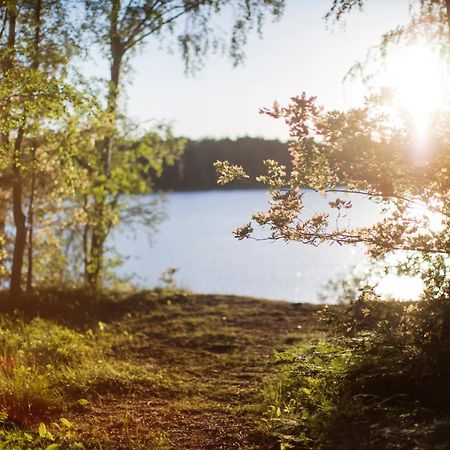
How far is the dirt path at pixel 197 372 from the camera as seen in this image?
18.4 ft

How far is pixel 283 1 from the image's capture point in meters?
10.2

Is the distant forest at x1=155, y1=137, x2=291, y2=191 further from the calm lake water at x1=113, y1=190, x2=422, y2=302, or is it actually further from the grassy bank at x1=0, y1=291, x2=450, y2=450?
the grassy bank at x1=0, y1=291, x2=450, y2=450

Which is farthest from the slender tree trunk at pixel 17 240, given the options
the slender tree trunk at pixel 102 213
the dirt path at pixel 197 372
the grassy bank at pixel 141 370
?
the dirt path at pixel 197 372

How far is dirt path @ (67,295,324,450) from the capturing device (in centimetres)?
560

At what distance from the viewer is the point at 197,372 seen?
A: 8.17 metres

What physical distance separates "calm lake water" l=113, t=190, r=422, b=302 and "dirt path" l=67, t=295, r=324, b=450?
10700 millimetres

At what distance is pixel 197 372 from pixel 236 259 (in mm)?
27098

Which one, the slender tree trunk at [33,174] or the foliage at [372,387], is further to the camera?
the slender tree trunk at [33,174]

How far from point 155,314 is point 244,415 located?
575cm

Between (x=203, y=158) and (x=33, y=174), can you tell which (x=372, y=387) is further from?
(x=203, y=158)

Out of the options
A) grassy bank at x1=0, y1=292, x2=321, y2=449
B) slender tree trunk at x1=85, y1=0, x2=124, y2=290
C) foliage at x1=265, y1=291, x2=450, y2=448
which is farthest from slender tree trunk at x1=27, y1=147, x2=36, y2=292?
foliage at x1=265, y1=291, x2=450, y2=448

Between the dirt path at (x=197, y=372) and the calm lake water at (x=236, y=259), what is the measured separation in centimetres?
1070

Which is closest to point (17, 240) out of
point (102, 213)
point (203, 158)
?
point (102, 213)

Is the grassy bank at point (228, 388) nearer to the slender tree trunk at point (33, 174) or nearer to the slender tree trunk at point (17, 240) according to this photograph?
the slender tree trunk at point (17, 240)
